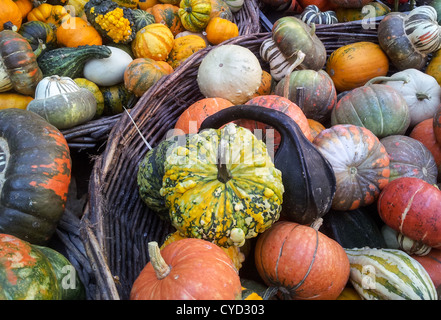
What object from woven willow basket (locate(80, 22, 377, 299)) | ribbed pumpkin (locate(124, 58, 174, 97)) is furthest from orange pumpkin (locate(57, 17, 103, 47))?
woven willow basket (locate(80, 22, 377, 299))

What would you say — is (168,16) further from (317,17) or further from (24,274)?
(24,274)

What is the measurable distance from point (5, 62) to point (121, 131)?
2.61 ft

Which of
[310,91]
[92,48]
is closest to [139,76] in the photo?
[92,48]

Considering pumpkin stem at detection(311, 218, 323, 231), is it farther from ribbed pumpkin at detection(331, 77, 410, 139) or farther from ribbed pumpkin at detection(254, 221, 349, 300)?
ribbed pumpkin at detection(331, 77, 410, 139)

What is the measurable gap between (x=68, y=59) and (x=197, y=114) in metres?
0.98

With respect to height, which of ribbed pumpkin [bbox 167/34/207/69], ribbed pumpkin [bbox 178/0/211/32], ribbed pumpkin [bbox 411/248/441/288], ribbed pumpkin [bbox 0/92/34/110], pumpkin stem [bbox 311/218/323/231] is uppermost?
ribbed pumpkin [bbox 178/0/211/32]

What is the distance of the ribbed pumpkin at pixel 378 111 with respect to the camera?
1.78 metres

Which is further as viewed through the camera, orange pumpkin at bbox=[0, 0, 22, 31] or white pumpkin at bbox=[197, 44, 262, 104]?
orange pumpkin at bbox=[0, 0, 22, 31]

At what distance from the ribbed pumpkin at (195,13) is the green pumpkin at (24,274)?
6.75 ft

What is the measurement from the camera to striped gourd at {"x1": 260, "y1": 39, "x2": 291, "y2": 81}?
2123 mm

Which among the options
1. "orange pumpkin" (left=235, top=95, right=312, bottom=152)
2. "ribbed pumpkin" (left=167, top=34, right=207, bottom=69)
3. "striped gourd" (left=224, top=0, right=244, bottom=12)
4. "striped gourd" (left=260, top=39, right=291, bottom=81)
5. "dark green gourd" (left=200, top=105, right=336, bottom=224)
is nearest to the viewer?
"dark green gourd" (left=200, top=105, right=336, bottom=224)

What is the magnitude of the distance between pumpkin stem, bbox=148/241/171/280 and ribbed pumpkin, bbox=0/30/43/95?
143 cm

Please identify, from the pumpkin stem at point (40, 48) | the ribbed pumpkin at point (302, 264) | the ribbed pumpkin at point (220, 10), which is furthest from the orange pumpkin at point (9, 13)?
the ribbed pumpkin at point (302, 264)

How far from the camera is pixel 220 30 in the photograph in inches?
102
